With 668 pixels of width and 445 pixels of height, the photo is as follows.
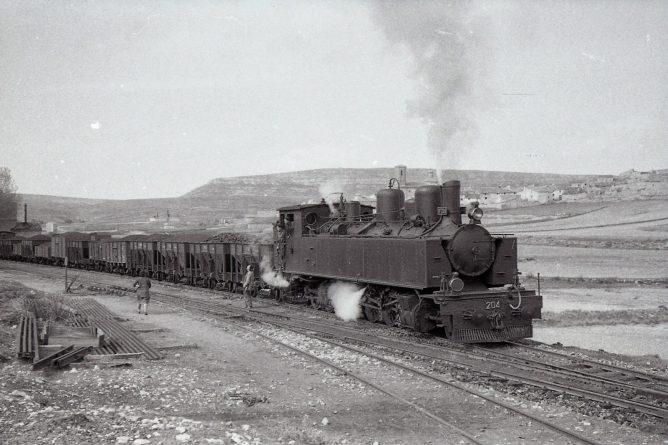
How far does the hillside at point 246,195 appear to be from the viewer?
110794mm

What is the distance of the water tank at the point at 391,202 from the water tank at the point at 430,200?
59.1 inches

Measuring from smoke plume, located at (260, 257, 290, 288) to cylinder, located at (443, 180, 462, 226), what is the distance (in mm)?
7988

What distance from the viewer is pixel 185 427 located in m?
6.80

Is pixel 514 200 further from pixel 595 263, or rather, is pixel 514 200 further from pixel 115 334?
pixel 115 334

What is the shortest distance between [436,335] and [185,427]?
7.32 metres

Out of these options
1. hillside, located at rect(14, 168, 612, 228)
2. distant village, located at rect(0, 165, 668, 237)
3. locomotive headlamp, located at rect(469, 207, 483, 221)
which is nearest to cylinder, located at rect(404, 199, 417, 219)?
locomotive headlamp, located at rect(469, 207, 483, 221)

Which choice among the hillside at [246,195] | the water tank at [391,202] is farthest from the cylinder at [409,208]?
the hillside at [246,195]

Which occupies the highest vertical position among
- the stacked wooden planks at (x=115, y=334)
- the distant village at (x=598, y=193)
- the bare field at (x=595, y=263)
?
the distant village at (x=598, y=193)

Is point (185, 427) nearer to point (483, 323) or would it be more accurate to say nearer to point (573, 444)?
point (573, 444)

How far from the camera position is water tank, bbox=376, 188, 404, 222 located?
14.6 metres

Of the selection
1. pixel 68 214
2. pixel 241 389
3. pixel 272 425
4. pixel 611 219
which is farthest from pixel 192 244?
pixel 68 214

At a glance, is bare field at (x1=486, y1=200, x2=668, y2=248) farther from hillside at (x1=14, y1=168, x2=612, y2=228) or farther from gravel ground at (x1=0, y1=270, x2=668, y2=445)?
hillside at (x1=14, y1=168, x2=612, y2=228)

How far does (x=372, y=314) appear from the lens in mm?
14758

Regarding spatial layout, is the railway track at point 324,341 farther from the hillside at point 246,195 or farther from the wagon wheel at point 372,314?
the hillside at point 246,195
